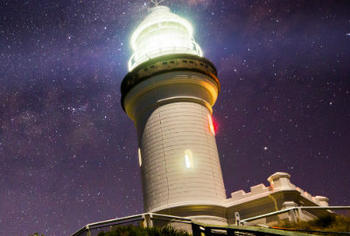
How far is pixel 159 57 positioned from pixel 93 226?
1140 cm

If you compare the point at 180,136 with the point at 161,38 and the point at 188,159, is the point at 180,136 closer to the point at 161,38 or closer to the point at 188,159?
the point at 188,159

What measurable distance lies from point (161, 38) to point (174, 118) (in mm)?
6075

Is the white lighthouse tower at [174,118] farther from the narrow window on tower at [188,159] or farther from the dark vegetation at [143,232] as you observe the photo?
the dark vegetation at [143,232]

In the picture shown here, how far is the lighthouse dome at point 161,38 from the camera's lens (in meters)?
23.8

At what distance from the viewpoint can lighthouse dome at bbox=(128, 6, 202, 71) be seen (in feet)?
78.1

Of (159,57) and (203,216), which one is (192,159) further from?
(159,57)

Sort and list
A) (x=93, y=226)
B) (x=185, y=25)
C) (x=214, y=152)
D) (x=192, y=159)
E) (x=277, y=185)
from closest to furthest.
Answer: (x=93, y=226) < (x=277, y=185) < (x=192, y=159) < (x=214, y=152) < (x=185, y=25)

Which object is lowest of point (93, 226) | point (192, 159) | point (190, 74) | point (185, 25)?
point (93, 226)

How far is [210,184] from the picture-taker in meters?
20.1

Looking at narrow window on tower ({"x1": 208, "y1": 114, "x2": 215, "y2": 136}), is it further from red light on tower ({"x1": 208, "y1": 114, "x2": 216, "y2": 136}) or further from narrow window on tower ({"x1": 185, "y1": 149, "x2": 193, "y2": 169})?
narrow window on tower ({"x1": 185, "y1": 149, "x2": 193, "y2": 169})

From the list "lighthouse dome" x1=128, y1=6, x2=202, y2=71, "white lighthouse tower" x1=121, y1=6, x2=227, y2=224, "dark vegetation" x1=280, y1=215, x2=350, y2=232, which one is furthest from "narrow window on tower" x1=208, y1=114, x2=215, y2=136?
A: "dark vegetation" x1=280, y1=215, x2=350, y2=232

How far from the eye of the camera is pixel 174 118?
21.2m

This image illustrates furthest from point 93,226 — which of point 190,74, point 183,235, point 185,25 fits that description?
point 185,25

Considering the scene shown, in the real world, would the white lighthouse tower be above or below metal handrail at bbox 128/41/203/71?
below
